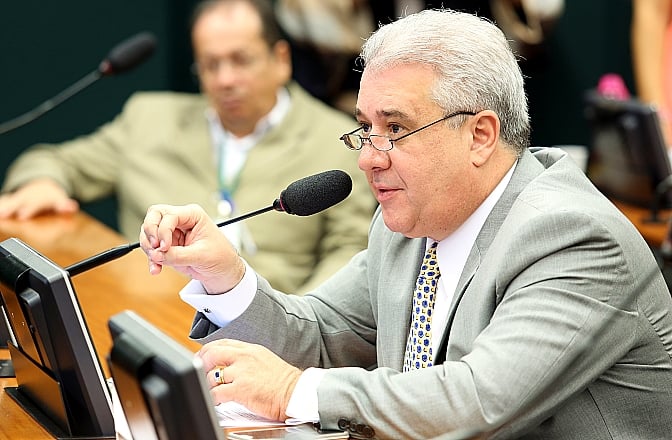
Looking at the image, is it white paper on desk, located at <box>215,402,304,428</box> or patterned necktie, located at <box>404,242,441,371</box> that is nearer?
white paper on desk, located at <box>215,402,304,428</box>

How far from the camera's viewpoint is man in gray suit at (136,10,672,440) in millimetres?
1548

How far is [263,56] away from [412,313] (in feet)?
5.91

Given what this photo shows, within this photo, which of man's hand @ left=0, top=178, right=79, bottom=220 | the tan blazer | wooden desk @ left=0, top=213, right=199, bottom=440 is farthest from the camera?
man's hand @ left=0, top=178, right=79, bottom=220

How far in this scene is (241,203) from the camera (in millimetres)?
3473

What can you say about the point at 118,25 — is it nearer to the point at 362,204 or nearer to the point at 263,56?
the point at 263,56

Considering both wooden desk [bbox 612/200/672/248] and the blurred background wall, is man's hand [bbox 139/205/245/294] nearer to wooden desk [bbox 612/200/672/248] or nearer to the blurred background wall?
wooden desk [bbox 612/200/672/248]

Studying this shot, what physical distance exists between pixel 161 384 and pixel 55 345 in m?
0.44

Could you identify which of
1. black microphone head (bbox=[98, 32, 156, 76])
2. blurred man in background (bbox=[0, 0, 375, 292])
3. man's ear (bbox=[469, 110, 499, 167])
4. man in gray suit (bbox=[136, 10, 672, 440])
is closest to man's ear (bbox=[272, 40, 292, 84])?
blurred man in background (bbox=[0, 0, 375, 292])

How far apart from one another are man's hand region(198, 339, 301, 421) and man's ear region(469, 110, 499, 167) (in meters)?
0.42

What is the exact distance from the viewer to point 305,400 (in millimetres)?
1631

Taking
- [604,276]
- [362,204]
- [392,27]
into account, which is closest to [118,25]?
[362,204]

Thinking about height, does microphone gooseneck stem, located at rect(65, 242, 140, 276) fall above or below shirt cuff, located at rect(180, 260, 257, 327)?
above

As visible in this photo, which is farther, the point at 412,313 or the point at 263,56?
the point at 263,56

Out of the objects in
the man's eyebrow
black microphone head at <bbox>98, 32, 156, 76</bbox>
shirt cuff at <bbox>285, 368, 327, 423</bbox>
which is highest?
the man's eyebrow
